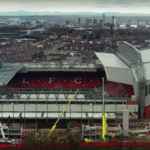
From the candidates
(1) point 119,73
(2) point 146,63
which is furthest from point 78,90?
(2) point 146,63

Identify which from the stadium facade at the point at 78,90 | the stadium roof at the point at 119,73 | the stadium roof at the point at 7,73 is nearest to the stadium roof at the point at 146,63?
the stadium facade at the point at 78,90

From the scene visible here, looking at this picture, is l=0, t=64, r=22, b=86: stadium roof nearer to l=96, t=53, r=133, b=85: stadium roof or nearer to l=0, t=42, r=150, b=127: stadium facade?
l=0, t=42, r=150, b=127: stadium facade

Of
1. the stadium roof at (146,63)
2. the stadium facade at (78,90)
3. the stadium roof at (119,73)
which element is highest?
the stadium roof at (146,63)

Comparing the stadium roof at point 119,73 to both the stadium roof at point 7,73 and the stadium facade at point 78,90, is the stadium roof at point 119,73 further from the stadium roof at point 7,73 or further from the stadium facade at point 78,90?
the stadium roof at point 7,73

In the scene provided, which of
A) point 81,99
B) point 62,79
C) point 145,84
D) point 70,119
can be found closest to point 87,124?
point 70,119

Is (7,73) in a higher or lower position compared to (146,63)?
lower

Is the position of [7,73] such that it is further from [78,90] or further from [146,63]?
[146,63]

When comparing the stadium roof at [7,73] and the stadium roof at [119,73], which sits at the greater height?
the stadium roof at [119,73]

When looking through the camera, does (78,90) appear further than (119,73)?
Yes

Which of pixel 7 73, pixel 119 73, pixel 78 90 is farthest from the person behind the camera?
pixel 7 73
